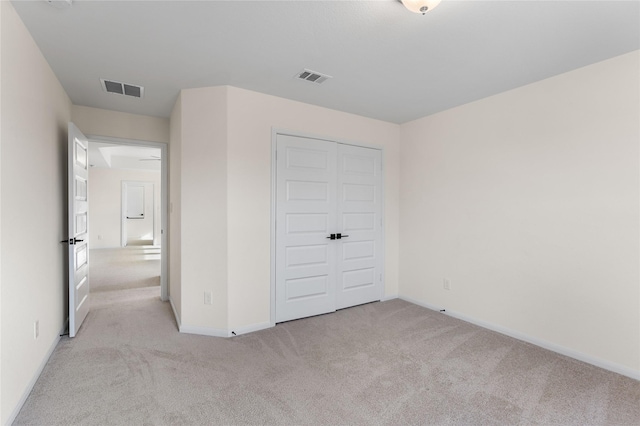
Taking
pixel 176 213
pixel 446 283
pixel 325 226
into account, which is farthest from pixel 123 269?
pixel 446 283

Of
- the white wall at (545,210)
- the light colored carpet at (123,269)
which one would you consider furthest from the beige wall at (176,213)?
the white wall at (545,210)

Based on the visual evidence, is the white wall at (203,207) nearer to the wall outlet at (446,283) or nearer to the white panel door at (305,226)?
the white panel door at (305,226)

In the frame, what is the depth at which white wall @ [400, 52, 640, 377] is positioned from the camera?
2424 mm

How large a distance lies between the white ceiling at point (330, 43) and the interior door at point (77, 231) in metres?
0.66

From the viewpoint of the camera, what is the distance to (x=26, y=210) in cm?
213

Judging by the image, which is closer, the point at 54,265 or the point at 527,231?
the point at 54,265

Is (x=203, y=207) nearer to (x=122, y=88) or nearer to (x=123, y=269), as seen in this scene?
(x=122, y=88)

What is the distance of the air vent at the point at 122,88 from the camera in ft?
9.77

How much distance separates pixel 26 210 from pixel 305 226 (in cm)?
239

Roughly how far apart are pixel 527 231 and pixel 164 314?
4089 millimetres

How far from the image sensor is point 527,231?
3.00 metres

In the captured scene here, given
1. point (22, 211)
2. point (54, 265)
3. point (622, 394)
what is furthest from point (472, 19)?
point (54, 265)

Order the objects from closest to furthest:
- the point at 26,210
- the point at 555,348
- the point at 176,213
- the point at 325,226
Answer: the point at 26,210, the point at 555,348, the point at 176,213, the point at 325,226

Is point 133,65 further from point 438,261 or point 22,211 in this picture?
point 438,261
